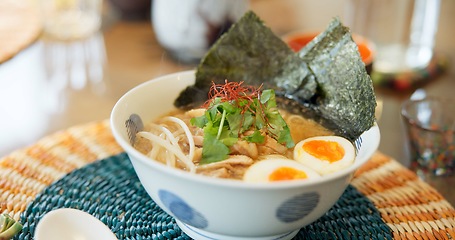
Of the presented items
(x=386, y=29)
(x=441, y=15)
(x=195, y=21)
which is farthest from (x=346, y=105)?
(x=441, y=15)

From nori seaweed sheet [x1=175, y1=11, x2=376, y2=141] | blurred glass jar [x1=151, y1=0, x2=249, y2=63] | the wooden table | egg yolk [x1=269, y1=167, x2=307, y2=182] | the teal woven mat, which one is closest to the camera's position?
egg yolk [x1=269, y1=167, x2=307, y2=182]

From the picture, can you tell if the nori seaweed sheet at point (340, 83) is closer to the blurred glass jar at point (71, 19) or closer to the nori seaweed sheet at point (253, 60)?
the nori seaweed sheet at point (253, 60)

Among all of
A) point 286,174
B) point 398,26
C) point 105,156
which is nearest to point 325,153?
point 286,174

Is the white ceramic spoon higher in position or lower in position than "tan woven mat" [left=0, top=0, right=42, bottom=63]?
higher

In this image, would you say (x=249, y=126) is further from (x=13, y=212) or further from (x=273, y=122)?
(x=13, y=212)

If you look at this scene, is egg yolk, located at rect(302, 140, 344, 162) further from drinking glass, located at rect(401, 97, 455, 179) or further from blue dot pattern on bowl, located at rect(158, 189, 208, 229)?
drinking glass, located at rect(401, 97, 455, 179)

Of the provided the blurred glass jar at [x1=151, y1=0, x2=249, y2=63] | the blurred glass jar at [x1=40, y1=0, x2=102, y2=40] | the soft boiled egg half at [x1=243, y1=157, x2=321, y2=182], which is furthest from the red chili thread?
the blurred glass jar at [x1=40, y1=0, x2=102, y2=40]

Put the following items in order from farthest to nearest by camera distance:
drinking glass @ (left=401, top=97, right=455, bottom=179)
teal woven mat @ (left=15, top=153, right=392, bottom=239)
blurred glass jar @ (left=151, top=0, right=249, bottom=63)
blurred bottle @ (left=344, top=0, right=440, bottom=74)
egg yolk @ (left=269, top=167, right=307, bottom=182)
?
blurred bottle @ (left=344, top=0, right=440, bottom=74) < blurred glass jar @ (left=151, top=0, right=249, bottom=63) < drinking glass @ (left=401, top=97, right=455, bottom=179) < teal woven mat @ (left=15, top=153, right=392, bottom=239) < egg yolk @ (left=269, top=167, right=307, bottom=182)
